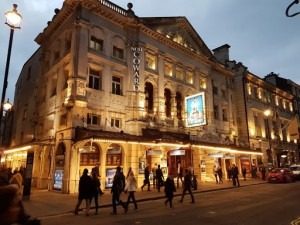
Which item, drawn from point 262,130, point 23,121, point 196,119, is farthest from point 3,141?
point 262,130

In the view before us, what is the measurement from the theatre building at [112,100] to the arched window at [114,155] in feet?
0.25

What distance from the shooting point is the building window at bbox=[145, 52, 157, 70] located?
2539 centimetres

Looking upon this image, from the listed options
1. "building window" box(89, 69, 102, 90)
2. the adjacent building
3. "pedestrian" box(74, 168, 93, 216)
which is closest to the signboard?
the adjacent building

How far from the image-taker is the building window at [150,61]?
2539 centimetres

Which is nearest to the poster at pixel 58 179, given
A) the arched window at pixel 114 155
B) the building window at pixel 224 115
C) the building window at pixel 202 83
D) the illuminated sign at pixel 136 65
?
the arched window at pixel 114 155

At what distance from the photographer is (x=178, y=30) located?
2961cm

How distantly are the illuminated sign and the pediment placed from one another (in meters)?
3.60

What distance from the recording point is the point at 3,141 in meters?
37.4

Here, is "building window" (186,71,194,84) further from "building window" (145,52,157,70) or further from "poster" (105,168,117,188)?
"poster" (105,168,117,188)

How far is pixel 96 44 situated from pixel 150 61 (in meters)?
5.97

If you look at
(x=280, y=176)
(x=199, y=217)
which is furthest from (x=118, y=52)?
(x=280, y=176)

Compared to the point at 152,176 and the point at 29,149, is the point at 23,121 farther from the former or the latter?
the point at 152,176

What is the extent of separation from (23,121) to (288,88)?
47150 mm

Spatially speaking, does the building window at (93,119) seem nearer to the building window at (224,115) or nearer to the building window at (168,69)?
the building window at (168,69)
